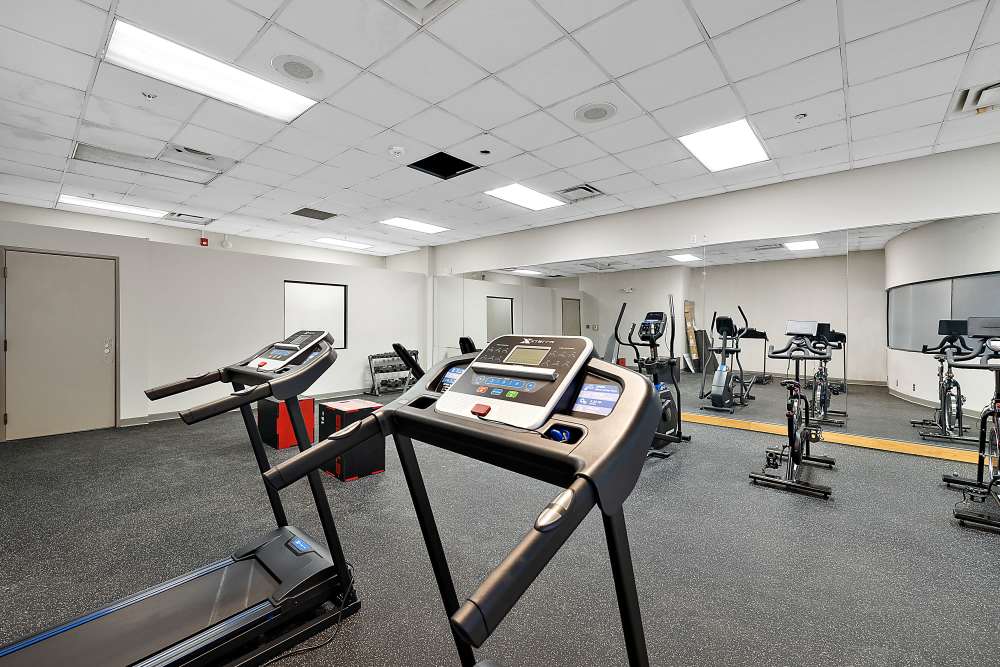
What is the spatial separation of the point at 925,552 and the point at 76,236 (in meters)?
8.26

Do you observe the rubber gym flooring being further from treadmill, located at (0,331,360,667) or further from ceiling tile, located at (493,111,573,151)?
ceiling tile, located at (493,111,573,151)

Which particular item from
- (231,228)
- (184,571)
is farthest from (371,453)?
(231,228)

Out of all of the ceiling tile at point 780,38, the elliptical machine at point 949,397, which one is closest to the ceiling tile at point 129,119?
the ceiling tile at point 780,38

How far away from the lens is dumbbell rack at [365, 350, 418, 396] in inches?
312

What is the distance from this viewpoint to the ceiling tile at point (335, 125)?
3.50m

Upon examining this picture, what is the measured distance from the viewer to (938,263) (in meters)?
4.76

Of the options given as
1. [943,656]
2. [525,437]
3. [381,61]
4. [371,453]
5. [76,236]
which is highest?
[381,61]

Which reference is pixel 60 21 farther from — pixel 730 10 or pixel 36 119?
pixel 730 10

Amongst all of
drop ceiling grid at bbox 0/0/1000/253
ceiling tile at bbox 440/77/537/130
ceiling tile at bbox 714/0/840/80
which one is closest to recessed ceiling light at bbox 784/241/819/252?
drop ceiling grid at bbox 0/0/1000/253

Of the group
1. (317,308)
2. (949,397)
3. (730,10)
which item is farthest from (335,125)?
(949,397)

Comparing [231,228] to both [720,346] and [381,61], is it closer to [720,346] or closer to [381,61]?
[381,61]

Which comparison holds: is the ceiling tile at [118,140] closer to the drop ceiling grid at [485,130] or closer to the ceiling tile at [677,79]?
the drop ceiling grid at [485,130]

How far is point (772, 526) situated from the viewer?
2727mm

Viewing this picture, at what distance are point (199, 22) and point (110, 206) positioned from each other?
5413mm
